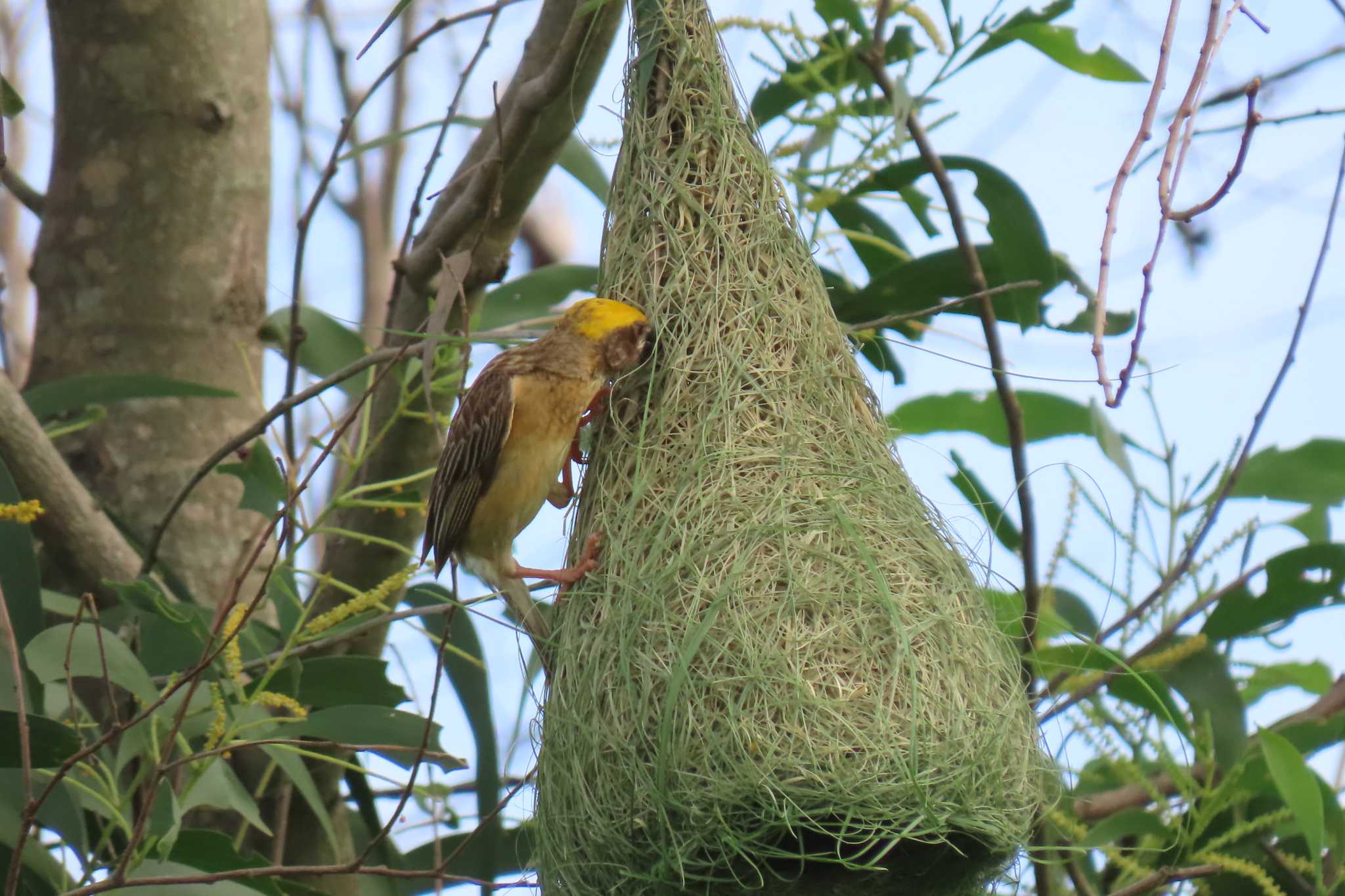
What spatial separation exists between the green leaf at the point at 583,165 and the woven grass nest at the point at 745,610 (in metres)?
0.47

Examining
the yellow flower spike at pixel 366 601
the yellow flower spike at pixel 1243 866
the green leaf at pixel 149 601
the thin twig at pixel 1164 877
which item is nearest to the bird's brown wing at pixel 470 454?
the yellow flower spike at pixel 366 601

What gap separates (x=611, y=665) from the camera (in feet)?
6.00

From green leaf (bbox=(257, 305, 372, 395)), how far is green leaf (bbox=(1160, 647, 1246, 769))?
157cm

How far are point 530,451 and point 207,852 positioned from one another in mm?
761

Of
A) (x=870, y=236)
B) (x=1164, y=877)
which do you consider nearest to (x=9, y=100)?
(x=870, y=236)

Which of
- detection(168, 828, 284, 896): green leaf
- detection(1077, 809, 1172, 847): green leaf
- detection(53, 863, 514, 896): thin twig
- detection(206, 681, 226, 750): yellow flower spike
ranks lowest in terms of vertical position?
detection(1077, 809, 1172, 847): green leaf

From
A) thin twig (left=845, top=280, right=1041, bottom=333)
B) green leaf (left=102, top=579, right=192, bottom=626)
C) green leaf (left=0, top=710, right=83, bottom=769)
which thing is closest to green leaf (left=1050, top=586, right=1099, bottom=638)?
thin twig (left=845, top=280, right=1041, bottom=333)

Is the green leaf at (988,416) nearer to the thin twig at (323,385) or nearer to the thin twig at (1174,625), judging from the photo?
the thin twig at (1174,625)

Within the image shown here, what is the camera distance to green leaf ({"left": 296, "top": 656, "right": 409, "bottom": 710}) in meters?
2.41

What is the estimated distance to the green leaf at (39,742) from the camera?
6.59ft

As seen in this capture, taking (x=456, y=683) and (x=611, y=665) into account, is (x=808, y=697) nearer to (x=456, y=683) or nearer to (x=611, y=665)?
(x=611, y=665)

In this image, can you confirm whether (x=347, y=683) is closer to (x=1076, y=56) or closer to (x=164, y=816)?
(x=164, y=816)

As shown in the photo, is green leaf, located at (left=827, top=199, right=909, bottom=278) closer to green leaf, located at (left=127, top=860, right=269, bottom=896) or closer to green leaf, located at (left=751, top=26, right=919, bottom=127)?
green leaf, located at (left=751, top=26, right=919, bottom=127)

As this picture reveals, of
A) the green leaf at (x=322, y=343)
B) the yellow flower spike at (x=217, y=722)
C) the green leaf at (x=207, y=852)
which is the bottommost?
the green leaf at (x=207, y=852)
